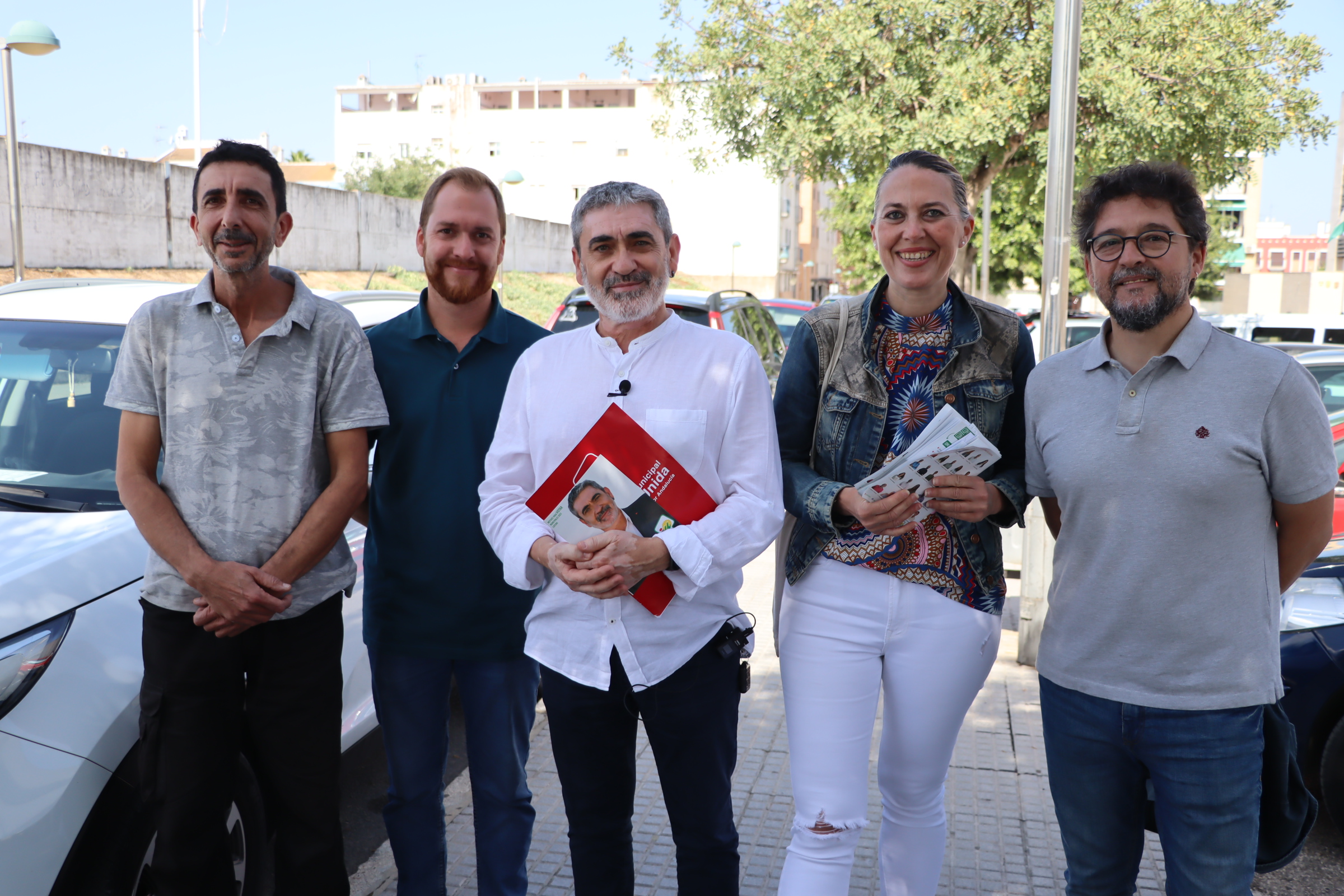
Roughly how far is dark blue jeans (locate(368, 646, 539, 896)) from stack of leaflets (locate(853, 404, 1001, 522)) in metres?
1.19

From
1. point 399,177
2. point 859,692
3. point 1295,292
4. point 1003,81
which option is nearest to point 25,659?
point 859,692

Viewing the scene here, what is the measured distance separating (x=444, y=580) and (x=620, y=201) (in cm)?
114

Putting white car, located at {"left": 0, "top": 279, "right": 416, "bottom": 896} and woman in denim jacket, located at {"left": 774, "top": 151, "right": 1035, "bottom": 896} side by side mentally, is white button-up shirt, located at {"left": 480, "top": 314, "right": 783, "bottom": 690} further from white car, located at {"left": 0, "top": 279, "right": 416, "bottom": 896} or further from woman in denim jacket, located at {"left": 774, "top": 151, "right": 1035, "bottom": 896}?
white car, located at {"left": 0, "top": 279, "right": 416, "bottom": 896}

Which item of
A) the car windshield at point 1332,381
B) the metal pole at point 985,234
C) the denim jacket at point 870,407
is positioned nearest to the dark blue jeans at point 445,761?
the denim jacket at point 870,407

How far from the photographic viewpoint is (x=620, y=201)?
265 cm

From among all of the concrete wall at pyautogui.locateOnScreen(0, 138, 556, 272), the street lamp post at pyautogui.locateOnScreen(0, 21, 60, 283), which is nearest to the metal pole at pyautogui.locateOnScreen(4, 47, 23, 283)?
the street lamp post at pyautogui.locateOnScreen(0, 21, 60, 283)

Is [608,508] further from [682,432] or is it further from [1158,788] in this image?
[1158,788]

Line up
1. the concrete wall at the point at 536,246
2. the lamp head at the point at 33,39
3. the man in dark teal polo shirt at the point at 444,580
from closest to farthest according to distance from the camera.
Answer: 1. the man in dark teal polo shirt at the point at 444,580
2. the lamp head at the point at 33,39
3. the concrete wall at the point at 536,246

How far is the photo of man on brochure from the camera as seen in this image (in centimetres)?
253

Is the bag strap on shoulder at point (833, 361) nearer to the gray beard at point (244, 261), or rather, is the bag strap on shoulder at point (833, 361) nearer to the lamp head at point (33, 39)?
the gray beard at point (244, 261)

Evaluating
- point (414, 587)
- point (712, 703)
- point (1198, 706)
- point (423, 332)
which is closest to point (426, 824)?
point (414, 587)

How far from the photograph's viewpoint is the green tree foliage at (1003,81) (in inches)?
602

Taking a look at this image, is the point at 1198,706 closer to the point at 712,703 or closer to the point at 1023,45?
the point at 712,703

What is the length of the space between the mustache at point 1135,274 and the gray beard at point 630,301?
1045 millimetres
